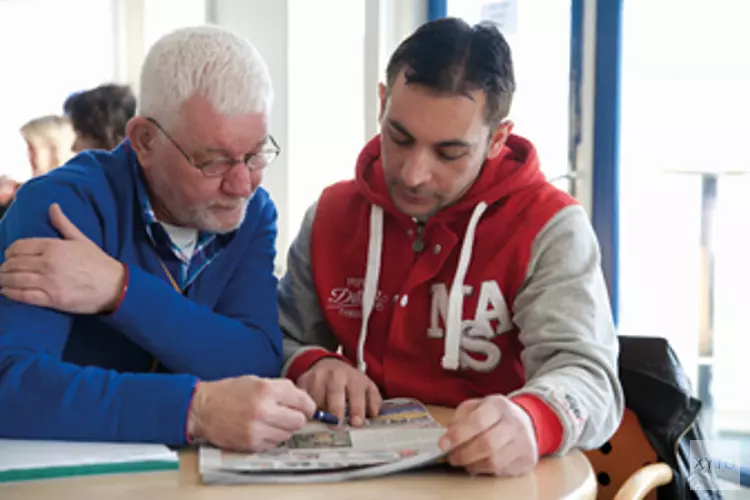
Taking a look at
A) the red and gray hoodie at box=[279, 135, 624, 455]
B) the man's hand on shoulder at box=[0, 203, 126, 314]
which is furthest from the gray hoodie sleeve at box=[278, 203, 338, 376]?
the man's hand on shoulder at box=[0, 203, 126, 314]

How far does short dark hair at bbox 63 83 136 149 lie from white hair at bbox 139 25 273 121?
145cm

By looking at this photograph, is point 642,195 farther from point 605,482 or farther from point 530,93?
point 605,482

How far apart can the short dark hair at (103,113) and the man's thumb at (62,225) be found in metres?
1.55

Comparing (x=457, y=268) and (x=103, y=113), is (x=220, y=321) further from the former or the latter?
(x=103, y=113)

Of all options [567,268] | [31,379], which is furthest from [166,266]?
[567,268]

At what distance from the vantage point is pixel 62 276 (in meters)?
1.23

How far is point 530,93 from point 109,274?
7.56 feet

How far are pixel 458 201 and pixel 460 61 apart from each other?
0.24 metres

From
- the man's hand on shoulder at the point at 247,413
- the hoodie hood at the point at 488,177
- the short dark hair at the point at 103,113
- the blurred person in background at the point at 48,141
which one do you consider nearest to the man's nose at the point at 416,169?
the hoodie hood at the point at 488,177

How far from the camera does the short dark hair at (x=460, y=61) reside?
57.0 inches

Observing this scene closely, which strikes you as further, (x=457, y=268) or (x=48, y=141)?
(x=48, y=141)

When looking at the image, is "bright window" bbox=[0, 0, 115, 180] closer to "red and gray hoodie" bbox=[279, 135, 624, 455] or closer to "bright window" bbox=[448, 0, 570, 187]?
"bright window" bbox=[448, 0, 570, 187]

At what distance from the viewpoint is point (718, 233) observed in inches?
115

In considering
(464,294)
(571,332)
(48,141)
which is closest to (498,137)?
(464,294)
